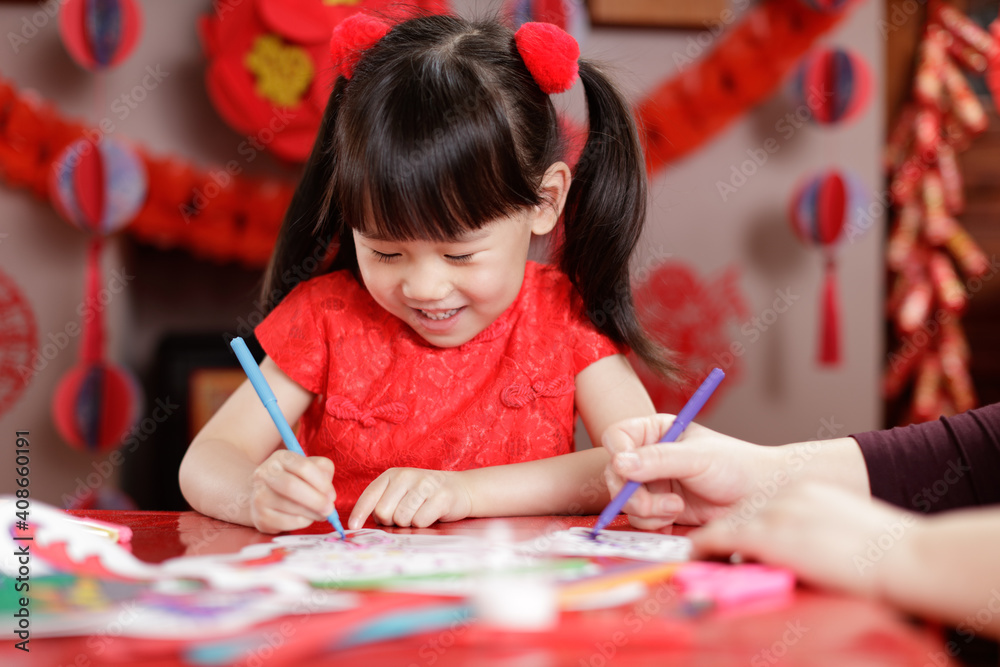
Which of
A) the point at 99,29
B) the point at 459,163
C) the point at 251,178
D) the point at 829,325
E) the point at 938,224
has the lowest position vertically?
the point at 829,325

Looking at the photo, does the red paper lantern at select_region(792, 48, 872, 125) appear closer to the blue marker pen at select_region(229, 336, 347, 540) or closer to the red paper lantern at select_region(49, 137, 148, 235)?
the red paper lantern at select_region(49, 137, 148, 235)

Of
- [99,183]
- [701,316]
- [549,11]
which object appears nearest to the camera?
[99,183]

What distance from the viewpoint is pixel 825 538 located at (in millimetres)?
487

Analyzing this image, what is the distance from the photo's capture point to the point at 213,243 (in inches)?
78.6

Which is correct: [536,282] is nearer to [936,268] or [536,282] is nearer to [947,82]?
[936,268]

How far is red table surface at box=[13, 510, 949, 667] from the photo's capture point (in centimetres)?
36

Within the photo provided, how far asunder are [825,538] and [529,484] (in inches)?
14.8

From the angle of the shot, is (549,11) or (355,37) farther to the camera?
(549,11)

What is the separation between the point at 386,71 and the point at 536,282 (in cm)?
32

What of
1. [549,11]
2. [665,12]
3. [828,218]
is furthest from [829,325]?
[549,11]

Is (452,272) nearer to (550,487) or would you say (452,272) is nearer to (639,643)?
(550,487)

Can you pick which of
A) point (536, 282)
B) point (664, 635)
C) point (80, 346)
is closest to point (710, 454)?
point (664, 635)

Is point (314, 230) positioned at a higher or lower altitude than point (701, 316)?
higher

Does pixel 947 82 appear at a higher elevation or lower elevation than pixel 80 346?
higher
